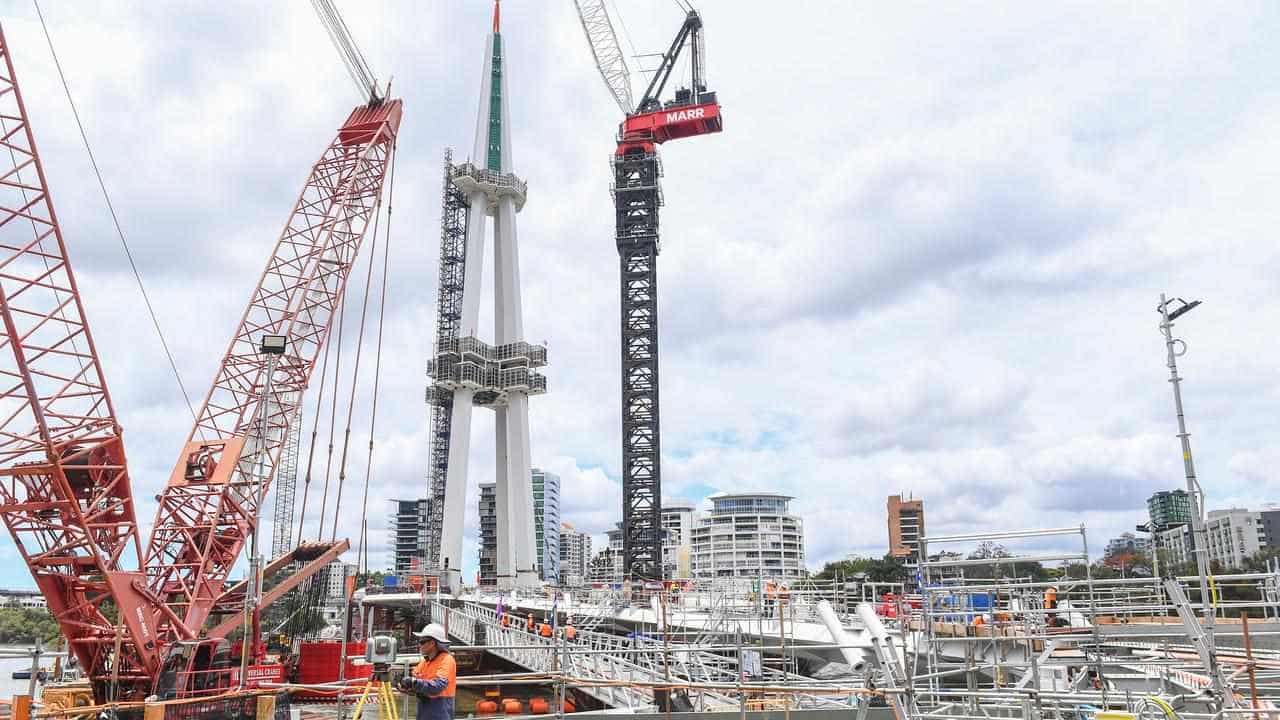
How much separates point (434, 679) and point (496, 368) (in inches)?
2348

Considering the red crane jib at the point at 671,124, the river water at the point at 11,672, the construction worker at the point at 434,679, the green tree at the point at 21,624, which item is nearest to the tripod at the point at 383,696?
the construction worker at the point at 434,679

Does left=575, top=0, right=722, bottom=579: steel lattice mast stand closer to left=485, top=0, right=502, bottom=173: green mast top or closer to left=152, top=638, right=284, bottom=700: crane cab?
left=485, top=0, right=502, bottom=173: green mast top

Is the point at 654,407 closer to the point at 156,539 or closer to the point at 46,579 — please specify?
the point at 156,539

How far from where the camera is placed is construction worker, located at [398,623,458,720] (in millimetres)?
8625

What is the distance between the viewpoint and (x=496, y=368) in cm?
6762

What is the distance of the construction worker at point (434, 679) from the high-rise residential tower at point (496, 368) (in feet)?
172

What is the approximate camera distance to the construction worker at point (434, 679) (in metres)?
8.62

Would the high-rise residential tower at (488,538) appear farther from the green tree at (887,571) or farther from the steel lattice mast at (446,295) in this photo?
the green tree at (887,571)

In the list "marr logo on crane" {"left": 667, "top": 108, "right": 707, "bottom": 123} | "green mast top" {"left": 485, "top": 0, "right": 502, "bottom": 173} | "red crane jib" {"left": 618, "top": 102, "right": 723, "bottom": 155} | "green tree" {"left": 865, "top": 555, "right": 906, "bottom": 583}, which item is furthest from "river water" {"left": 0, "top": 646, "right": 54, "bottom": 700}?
"green tree" {"left": 865, "top": 555, "right": 906, "bottom": 583}

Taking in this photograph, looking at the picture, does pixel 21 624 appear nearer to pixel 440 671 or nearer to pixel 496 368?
pixel 496 368

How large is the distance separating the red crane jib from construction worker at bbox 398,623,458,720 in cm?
7433

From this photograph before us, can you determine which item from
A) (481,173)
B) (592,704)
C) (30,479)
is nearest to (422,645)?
(592,704)

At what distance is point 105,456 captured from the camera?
29.6m

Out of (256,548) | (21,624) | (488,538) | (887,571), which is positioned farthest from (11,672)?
Result: (887,571)
